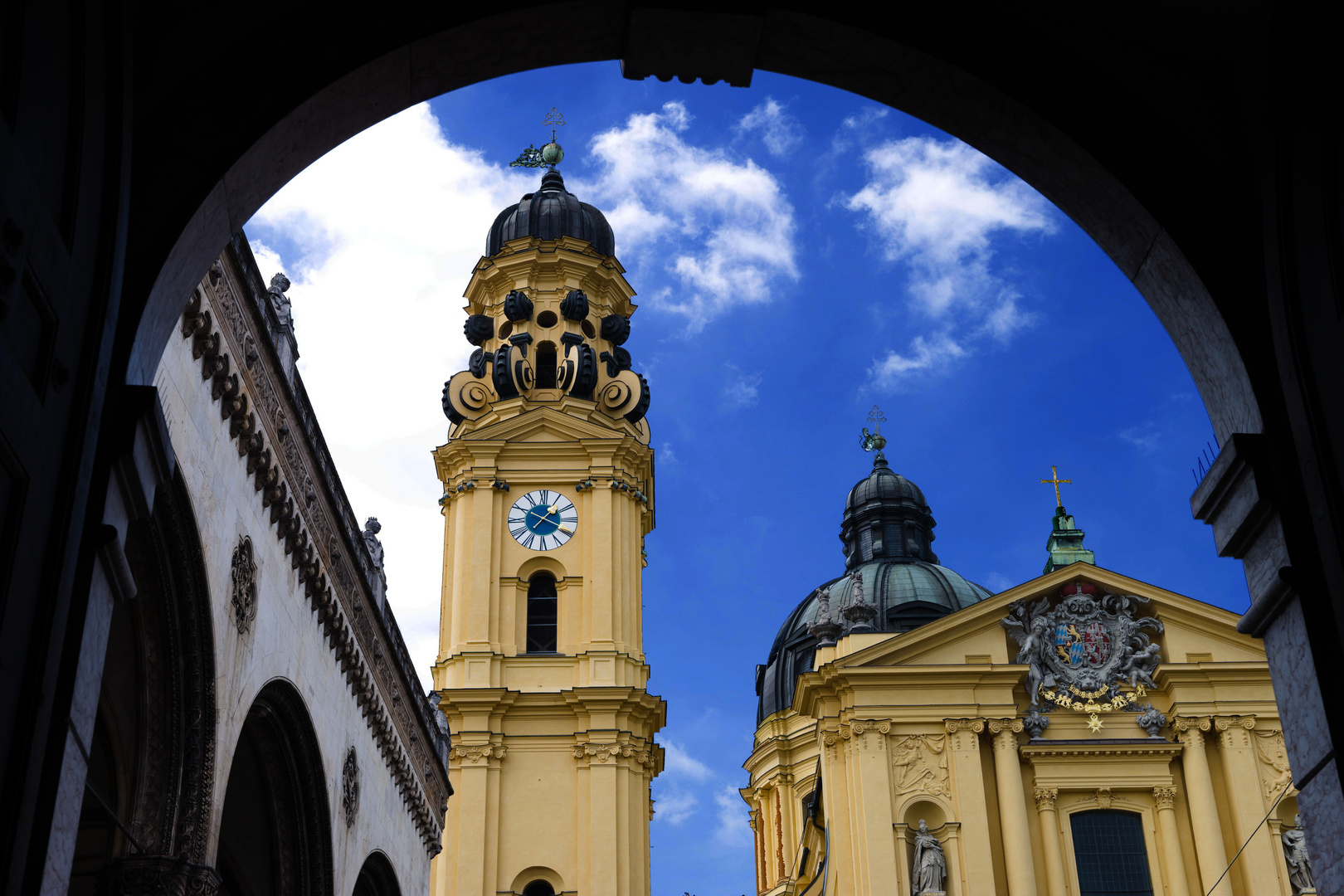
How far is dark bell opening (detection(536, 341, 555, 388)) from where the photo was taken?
149 ft

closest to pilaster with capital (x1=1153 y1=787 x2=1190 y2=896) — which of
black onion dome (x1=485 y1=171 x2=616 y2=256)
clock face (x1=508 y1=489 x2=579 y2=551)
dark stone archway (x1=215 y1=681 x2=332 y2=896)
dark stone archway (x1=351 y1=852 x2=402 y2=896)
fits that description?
clock face (x1=508 y1=489 x2=579 y2=551)

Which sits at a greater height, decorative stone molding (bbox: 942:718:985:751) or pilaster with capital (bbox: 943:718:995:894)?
decorative stone molding (bbox: 942:718:985:751)

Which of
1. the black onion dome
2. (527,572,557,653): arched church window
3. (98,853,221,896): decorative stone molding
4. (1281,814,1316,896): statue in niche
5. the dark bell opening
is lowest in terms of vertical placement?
(98,853,221,896): decorative stone molding

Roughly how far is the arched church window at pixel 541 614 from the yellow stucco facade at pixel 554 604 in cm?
14

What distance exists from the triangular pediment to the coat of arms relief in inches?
10.0

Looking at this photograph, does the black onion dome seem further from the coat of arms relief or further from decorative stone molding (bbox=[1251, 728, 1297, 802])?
decorative stone molding (bbox=[1251, 728, 1297, 802])

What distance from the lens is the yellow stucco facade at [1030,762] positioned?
109 ft

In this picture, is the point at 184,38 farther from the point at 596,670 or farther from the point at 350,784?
the point at 596,670

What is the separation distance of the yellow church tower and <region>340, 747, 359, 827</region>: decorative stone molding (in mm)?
16971

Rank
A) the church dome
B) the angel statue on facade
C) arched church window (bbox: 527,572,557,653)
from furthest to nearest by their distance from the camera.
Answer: the church dome
arched church window (bbox: 527,572,557,653)
the angel statue on facade

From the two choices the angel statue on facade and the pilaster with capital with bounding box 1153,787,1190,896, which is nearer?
the pilaster with capital with bounding box 1153,787,1190,896

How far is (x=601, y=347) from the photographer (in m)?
46.8

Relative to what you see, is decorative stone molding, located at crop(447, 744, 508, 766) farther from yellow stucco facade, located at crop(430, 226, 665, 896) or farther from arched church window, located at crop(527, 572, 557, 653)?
arched church window, located at crop(527, 572, 557, 653)

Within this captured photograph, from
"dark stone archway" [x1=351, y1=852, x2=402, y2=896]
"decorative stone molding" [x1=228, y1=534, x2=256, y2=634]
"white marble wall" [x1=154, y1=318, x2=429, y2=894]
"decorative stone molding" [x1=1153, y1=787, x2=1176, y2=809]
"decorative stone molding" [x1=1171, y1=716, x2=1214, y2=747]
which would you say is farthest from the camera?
"decorative stone molding" [x1=1171, y1=716, x2=1214, y2=747]
